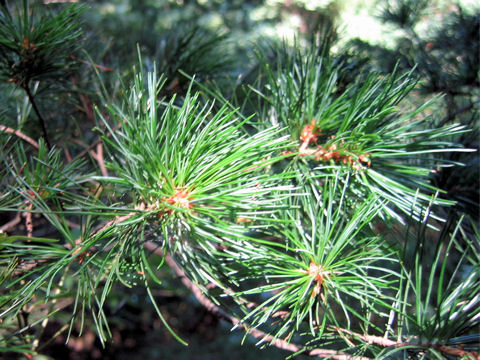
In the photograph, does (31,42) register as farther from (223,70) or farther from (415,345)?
(415,345)

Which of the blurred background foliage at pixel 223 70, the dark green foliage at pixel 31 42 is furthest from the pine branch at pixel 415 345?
the dark green foliage at pixel 31 42

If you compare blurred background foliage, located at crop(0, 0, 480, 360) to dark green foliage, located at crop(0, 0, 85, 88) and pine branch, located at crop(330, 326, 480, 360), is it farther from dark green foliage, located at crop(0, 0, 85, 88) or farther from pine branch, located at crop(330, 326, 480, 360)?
pine branch, located at crop(330, 326, 480, 360)

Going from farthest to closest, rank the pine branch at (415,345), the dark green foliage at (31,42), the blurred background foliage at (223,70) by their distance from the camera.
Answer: the blurred background foliage at (223,70), the dark green foliage at (31,42), the pine branch at (415,345)

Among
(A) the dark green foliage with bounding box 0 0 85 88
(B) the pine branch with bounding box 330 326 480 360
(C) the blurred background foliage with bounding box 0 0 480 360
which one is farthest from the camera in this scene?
(C) the blurred background foliage with bounding box 0 0 480 360

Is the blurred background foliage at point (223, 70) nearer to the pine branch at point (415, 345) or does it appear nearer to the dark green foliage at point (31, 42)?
the dark green foliage at point (31, 42)

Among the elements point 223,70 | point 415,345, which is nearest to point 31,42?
point 223,70

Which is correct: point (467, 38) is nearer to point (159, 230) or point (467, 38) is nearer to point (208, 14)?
point (159, 230)

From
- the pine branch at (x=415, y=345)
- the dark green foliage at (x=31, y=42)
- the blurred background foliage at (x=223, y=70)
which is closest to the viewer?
the pine branch at (x=415, y=345)

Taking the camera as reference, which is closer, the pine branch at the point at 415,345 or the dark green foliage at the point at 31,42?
the pine branch at the point at 415,345

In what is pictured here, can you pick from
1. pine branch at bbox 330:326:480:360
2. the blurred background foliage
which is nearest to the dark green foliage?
the blurred background foliage

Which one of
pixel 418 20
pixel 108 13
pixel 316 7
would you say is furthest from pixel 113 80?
pixel 108 13

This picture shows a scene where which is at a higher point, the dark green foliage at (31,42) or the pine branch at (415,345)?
the dark green foliage at (31,42)
